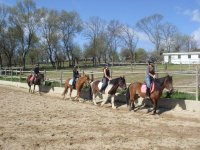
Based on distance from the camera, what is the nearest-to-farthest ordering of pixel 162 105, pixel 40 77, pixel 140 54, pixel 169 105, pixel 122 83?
pixel 169 105
pixel 162 105
pixel 122 83
pixel 40 77
pixel 140 54

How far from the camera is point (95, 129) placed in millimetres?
10688

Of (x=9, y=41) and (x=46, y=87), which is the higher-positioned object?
(x=9, y=41)

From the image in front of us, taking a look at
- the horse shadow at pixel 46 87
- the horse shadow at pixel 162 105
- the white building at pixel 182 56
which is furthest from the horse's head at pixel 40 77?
the white building at pixel 182 56

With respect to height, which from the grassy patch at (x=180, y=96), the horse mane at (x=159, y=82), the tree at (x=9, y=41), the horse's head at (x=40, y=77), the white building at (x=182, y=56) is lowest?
the grassy patch at (x=180, y=96)

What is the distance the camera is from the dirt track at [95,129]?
351 inches

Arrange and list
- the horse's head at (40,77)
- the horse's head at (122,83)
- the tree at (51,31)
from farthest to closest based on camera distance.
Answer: the tree at (51,31) → the horse's head at (40,77) → the horse's head at (122,83)

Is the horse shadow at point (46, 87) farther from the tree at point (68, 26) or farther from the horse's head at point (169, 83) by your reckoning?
the tree at point (68, 26)

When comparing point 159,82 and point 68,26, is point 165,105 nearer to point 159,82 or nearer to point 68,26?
point 159,82

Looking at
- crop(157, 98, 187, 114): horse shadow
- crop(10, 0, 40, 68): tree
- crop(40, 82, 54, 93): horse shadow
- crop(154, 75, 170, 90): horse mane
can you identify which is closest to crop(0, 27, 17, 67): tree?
crop(10, 0, 40, 68): tree

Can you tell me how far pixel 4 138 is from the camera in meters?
9.59

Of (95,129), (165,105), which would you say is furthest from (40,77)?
(95,129)

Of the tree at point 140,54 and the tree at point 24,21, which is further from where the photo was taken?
the tree at point 140,54

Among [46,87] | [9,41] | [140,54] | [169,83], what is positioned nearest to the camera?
[169,83]

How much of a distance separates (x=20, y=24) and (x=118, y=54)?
135ft
